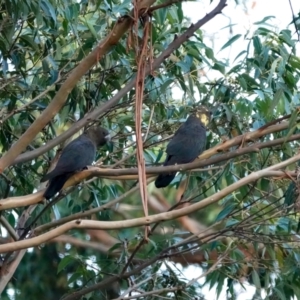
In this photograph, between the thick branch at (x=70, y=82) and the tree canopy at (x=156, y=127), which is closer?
the thick branch at (x=70, y=82)

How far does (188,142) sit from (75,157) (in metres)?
0.52

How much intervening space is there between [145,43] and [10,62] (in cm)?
130

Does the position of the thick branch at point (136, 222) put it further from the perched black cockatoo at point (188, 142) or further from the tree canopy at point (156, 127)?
the perched black cockatoo at point (188, 142)

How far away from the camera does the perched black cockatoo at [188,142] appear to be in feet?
11.1

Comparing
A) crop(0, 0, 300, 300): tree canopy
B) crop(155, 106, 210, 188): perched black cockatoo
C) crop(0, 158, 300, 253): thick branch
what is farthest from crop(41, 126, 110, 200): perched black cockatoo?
crop(0, 158, 300, 253): thick branch

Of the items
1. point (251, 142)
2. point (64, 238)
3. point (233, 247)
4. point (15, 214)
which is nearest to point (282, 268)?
point (233, 247)

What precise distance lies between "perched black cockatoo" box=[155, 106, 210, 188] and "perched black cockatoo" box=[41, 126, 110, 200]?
0.34 meters

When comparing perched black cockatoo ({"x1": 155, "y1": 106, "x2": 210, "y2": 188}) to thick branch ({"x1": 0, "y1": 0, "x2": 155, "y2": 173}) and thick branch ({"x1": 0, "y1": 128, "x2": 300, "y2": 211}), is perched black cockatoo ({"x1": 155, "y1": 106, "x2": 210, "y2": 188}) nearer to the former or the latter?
thick branch ({"x1": 0, "y1": 128, "x2": 300, "y2": 211})

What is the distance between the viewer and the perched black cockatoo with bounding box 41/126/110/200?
3041mm

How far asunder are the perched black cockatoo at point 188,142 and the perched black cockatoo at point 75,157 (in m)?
0.34

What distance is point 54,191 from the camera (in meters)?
2.97

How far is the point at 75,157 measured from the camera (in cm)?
323

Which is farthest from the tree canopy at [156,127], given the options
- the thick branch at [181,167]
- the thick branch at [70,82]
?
the thick branch at [70,82]

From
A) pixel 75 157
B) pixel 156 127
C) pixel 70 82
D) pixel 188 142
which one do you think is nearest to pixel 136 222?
pixel 70 82
